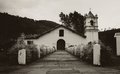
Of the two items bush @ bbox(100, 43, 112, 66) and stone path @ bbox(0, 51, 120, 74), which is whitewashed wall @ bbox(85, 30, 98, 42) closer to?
bush @ bbox(100, 43, 112, 66)

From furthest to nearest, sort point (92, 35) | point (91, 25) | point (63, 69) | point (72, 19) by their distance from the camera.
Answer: point (72, 19), point (92, 35), point (91, 25), point (63, 69)

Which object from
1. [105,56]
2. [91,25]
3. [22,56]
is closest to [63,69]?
[105,56]

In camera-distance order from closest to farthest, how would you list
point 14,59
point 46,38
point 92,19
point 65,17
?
point 14,59 → point 92,19 → point 46,38 → point 65,17

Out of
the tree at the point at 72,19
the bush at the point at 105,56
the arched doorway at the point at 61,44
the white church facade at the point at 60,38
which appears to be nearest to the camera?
the bush at the point at 105,56

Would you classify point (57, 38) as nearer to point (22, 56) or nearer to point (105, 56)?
point (22, 56)

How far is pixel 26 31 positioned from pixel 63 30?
73.6 feet

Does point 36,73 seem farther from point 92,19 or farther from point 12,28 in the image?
point 12,28

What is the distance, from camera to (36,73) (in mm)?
8469

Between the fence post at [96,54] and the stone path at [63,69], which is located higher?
the fence post at [96,54]

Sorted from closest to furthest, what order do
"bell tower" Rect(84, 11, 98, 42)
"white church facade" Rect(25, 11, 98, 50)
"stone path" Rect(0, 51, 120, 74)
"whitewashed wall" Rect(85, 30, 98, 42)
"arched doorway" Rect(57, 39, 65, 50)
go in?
"stone path" Rect(0, 51, 120, 74), "bell tower" Rect(84, 11, 98, 42), "whitewashed wall" Rect(85, 30, 98, 42), "white church facade" Rect(25, 11, 98, 50), "arched doorway" Rect(57, 39, 65, 50)

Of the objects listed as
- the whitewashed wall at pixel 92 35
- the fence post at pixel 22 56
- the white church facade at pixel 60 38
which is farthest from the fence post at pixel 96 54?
the white church facade at pixel 60 38

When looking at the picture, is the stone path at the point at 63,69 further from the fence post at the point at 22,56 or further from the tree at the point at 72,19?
the tree at the point at 72,19

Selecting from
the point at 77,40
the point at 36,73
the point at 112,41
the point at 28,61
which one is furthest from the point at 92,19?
the point at 36,73

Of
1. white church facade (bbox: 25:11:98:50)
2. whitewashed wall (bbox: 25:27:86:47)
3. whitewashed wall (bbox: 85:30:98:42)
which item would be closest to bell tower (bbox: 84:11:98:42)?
whitewashed wall (bbox: 85:30:98:42)
